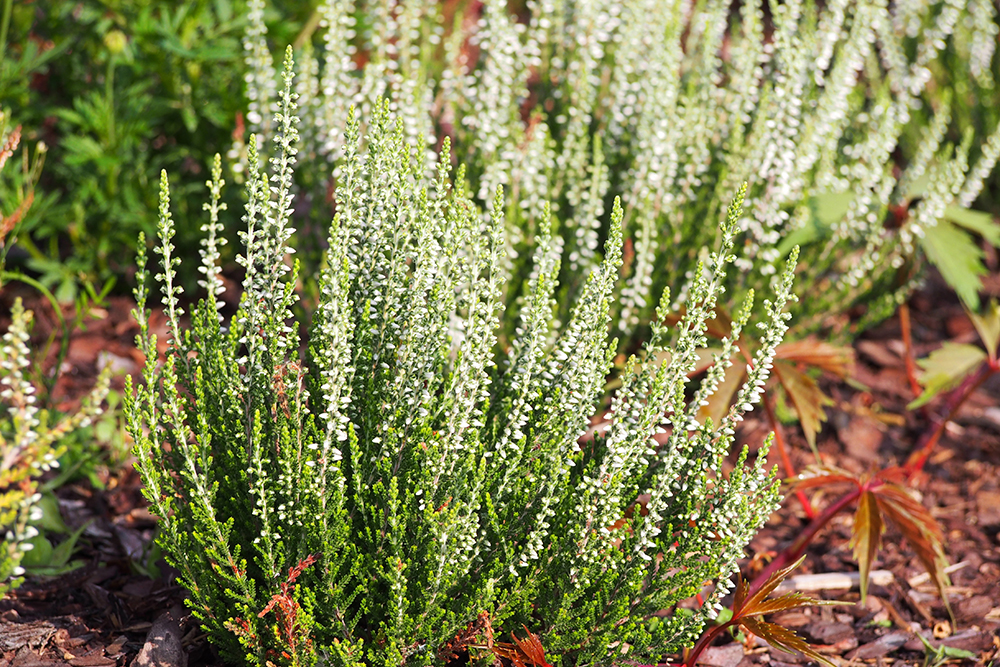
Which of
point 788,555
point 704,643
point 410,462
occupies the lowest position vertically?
point 788,555

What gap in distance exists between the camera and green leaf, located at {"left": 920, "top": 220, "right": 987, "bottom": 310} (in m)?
3.10

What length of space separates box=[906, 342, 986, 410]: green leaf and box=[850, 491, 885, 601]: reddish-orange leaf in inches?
29.4

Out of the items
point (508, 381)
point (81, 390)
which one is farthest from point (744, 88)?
point (81, 390)

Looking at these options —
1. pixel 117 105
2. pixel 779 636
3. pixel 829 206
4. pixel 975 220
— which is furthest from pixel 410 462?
pixel 975 220

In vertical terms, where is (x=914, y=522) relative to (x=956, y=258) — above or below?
below

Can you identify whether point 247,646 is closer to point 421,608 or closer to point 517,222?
point 421,608

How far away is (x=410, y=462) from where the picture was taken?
1888 millimetres

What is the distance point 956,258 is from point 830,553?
1211 mm

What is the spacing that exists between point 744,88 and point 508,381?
1634 mm

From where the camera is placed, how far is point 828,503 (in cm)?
307

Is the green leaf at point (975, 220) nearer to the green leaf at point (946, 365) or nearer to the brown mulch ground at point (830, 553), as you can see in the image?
the green leaf at point (946, 365)

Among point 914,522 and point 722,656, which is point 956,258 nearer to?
point 914,522

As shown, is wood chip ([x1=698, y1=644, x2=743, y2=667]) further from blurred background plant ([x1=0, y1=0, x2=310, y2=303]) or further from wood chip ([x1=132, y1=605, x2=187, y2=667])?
blurred background plant ([x1=0, y1=0, x2=310, y2=303])

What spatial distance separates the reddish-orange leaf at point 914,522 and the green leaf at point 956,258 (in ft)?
3.64
